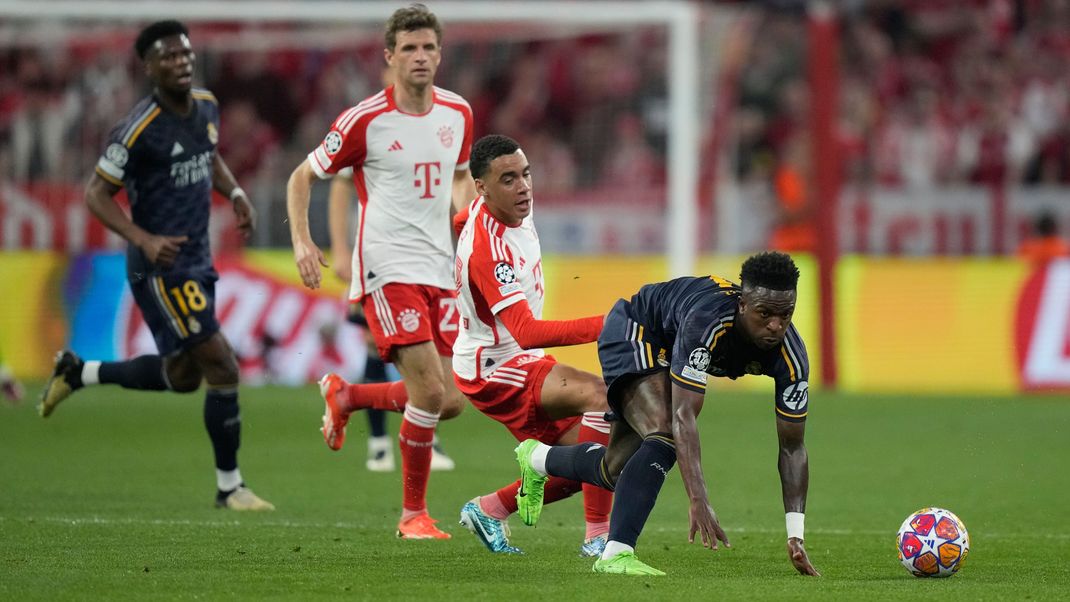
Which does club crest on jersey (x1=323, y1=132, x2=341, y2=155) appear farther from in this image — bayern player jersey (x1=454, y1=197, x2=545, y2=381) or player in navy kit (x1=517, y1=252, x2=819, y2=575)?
player in navy kit (x1=517, y1=252, x2=819, y2=575)

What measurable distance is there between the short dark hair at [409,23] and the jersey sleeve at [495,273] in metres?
1.40

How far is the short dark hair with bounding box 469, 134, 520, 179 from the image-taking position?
7715 mm

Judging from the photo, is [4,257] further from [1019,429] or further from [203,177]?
[1019,429]

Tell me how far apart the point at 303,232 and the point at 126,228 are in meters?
1.40

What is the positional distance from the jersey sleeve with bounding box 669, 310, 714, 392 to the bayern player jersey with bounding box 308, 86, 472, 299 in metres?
2.31

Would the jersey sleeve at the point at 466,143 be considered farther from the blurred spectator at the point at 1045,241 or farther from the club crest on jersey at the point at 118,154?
the blurred spectator at the point at 1045,241

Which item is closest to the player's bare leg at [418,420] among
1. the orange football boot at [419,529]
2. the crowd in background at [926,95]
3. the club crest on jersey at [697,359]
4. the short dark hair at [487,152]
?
the orange football boot at [419,529]

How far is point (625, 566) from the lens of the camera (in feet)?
22.2

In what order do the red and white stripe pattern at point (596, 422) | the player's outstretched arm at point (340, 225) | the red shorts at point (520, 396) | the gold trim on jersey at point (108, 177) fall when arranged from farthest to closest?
the player's outstretched arm at point (340, 225) < the gold trim on jersey at point (108, 177) < the red shorts at point (520, 396) < the red and white stripe pattern at point (596, 422)

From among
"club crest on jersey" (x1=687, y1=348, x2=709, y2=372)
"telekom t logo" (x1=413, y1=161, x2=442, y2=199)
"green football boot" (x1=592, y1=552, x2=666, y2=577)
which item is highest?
"telekom t logo" (x1=413, y1=161, x2=442, y2=199)

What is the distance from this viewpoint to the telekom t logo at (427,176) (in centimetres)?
870

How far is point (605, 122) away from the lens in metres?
18.6

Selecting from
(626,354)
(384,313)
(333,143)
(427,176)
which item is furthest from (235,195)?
(626,354)

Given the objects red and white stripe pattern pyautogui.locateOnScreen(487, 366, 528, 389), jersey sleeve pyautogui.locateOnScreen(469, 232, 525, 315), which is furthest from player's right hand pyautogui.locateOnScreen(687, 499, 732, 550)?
red and white stripe pattern pyautogui.locateOnScreen(487, 366, 528, 389)
